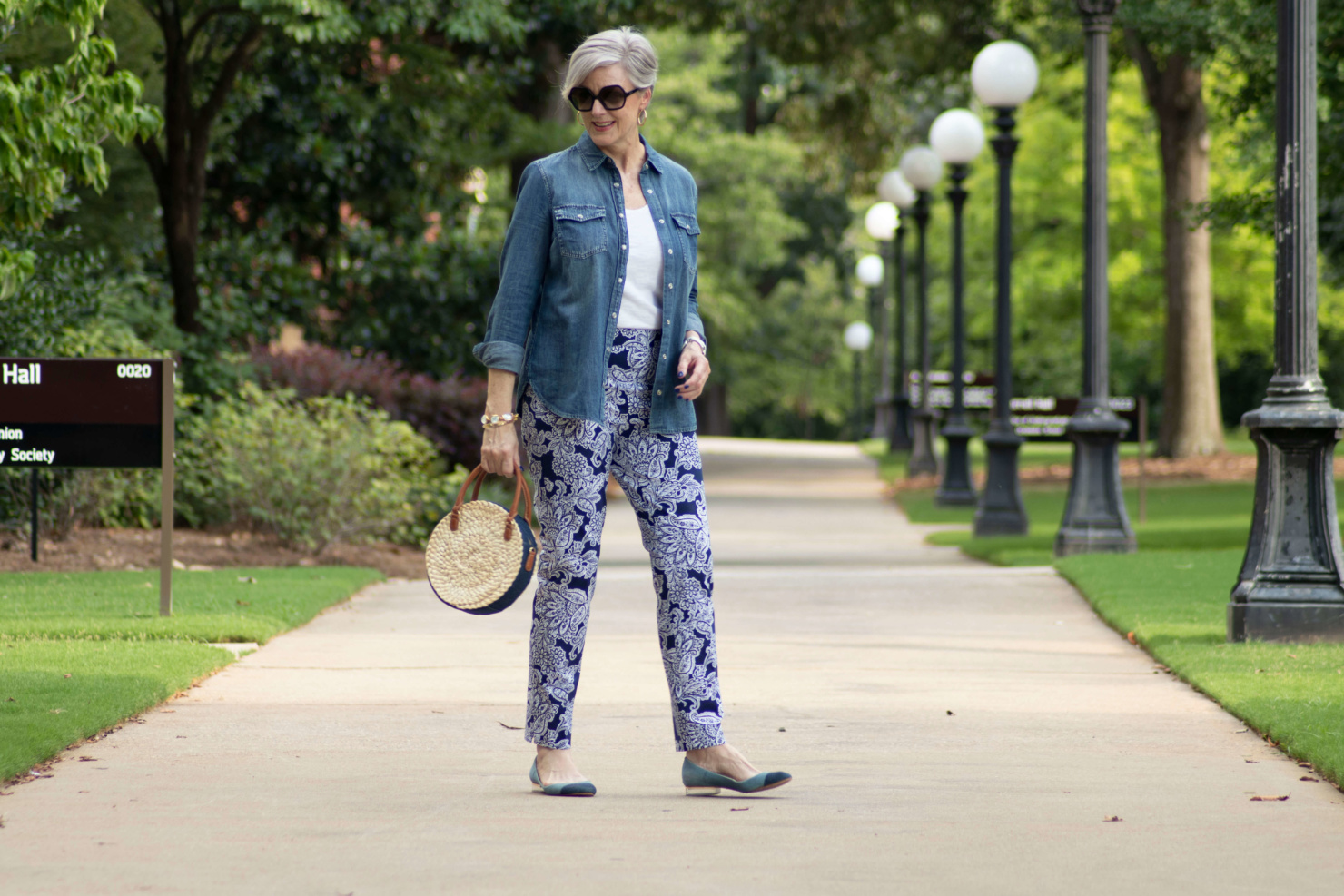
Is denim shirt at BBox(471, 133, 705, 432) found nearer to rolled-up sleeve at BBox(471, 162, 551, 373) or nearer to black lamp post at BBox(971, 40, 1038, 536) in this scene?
rolled-up sleeve at BBox(471, 162, 551, 373)

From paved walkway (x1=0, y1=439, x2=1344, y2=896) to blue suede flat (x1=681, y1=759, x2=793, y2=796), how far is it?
0.07 meters

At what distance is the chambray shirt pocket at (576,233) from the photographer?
181 inches

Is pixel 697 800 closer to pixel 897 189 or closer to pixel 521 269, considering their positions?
pixel 521 269

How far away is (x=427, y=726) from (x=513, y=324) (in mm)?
1829

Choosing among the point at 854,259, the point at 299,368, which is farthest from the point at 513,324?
the point at 854,259

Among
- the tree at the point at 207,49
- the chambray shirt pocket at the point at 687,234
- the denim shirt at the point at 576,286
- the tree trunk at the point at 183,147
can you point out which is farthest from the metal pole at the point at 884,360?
the denim shirt at the point at 576,286

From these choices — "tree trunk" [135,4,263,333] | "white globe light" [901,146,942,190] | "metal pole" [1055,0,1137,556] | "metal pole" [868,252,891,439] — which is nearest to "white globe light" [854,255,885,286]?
"metal pole" [868,252,891,439]

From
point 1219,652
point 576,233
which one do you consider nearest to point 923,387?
point 1219,652

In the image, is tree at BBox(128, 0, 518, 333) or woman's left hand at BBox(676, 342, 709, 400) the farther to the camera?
tree at BBox(128, 0, 518, 333)

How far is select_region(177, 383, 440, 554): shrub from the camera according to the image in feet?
39.4

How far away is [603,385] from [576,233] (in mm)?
414

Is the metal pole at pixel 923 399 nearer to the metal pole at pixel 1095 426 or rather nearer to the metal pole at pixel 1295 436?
the metal pole at pixel 1095 426

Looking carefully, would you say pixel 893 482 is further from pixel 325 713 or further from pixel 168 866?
pixel 168 866

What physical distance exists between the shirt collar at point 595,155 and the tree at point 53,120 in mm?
3718
